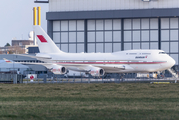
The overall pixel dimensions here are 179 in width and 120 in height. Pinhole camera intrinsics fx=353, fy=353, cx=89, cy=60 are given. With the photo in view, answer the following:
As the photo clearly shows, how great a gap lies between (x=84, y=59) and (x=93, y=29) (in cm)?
1811

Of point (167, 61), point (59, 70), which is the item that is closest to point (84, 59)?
point (59, 70)

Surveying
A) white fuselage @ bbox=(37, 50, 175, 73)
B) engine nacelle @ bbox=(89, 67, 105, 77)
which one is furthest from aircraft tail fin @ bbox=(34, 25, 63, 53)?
engine nacelle @ bbox=(89, 67, 105, 77)

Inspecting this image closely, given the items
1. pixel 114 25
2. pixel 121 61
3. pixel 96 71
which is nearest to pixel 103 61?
pixel 121 61

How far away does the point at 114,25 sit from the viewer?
251 feet

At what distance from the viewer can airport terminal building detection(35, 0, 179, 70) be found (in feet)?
243

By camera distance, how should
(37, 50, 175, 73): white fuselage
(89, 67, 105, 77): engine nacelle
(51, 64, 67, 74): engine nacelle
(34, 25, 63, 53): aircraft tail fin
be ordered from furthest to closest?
1. (34, 25, 63, 53): aircraft tail fin
2. (51, 64, 67, 74): engine nacelle
3. (89, 67, 105, 77): engine nacelle
4. (37, 50, 175, 73): white fuselage

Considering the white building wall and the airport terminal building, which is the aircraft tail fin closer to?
the airport terminal building

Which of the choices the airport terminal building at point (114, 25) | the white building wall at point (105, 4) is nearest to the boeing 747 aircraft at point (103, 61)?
the airport terminal building at point (114, 25)

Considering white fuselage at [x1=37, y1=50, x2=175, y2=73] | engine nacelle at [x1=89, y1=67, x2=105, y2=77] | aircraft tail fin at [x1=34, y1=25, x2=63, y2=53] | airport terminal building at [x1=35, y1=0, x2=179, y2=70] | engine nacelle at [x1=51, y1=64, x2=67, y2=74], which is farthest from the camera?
airport terminal building at [x1=35, y1=0, x2=179, y2=70]

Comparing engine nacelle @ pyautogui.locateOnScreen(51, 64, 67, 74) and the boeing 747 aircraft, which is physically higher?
the boeing 747 aircraft

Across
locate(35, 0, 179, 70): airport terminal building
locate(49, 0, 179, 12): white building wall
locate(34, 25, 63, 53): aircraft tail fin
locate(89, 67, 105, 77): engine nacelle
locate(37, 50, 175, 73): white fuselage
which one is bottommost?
locate(89, 67, 105, 77): engine nacelle

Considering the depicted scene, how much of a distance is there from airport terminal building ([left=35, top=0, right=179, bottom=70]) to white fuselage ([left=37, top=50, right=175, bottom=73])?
16.0m

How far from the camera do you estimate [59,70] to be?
57.5 m

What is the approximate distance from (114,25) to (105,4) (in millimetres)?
4925
